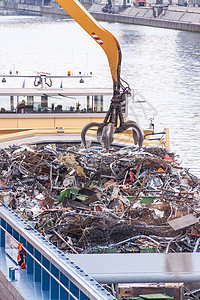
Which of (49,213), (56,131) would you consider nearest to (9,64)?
(56,131)

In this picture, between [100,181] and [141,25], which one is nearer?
[100,181]

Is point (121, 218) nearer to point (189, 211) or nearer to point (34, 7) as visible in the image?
point (189, 211)

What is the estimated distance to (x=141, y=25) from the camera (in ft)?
301

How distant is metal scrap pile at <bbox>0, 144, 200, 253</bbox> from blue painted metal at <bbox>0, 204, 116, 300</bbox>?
3.79 ft

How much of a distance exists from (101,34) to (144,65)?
4207 centimetres

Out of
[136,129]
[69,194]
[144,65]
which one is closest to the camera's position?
[69,194]

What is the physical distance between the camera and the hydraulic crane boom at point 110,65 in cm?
910

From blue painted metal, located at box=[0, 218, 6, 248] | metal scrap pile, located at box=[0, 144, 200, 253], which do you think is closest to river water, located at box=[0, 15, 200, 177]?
metal scrap pile, located at box=[0, 144, 200, 253]

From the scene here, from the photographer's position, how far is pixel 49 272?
4898mm

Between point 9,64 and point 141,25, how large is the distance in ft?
153

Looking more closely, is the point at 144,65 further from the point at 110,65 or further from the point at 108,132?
the point at 108,132

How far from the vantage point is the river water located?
26.2 m

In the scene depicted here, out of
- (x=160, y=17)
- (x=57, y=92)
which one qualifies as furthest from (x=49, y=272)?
(x=160, y=17)

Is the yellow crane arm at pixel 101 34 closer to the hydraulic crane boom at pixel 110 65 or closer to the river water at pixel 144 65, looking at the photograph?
the hydraulic crane boom at pixel 110 65
